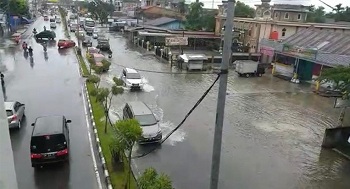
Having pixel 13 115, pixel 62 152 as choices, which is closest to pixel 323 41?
pixel 62 152

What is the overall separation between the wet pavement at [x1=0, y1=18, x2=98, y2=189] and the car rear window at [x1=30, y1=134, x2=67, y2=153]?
85 cm

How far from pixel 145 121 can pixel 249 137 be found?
550 centimetres

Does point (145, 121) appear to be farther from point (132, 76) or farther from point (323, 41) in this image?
point (323, 41)

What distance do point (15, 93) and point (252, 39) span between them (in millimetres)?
31728

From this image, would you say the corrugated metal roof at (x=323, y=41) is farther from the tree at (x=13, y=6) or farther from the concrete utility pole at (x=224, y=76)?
the tree at (x=13, y=6)

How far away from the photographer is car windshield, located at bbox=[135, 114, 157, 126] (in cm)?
1480

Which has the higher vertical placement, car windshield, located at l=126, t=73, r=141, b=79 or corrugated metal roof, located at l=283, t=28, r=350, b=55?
corrugated metal roof, located at l=283, t=28, r=350, b=55

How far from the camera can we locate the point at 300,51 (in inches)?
1141

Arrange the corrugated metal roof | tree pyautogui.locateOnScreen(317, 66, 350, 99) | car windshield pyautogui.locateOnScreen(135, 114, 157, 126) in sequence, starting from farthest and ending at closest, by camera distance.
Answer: the corrugated metal roof
tree pyautogui.locateOnScreen(317, 66, 350, 99)
car windshield pyautogui.locateOnScreen(135, 114, 157, 126)

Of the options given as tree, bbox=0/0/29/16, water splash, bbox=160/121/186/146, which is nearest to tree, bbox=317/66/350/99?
water splash, bbox=160/121/186/146

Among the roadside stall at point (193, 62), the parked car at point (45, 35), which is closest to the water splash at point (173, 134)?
the roadside stall at point (193, 62)

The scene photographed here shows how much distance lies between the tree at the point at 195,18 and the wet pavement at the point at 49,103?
28.3m

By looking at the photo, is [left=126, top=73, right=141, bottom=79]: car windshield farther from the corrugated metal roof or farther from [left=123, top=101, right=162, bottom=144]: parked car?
the corrugated metal roof

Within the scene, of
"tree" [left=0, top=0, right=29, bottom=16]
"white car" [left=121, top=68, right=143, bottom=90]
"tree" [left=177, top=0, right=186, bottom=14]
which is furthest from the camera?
"tree" [left=177, top=0, right=186, bottom=14]
